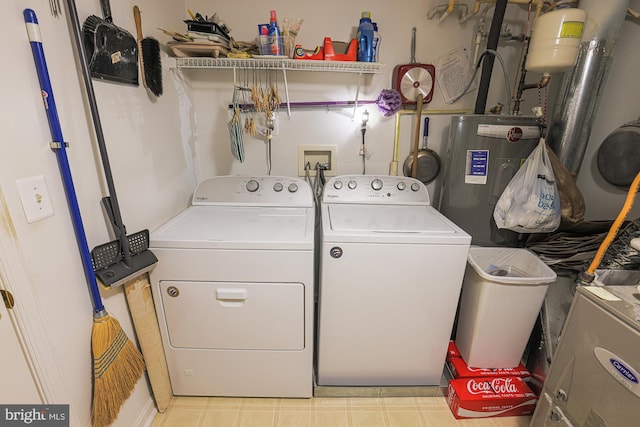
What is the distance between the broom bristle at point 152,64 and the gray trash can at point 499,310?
1.89 meters

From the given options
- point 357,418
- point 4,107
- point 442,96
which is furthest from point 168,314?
point 442,96

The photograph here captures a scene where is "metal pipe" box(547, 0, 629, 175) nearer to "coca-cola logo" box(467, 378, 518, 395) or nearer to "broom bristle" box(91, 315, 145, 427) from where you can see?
"coca-cola logo" box(467, 378, 518, 395)

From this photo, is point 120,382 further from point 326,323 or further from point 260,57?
point 260,57

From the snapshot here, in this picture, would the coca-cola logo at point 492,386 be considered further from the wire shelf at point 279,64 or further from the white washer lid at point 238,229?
the wire shelf at point 279,64

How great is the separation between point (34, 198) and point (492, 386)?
2129 mm

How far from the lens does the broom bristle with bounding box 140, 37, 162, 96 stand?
131 centimetres

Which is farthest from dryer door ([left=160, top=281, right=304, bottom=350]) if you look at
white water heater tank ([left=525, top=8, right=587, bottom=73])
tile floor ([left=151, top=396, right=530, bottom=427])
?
white water heater tank ([left=525, top=8, right=587, bottom=73])

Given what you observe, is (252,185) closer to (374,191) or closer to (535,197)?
(374,191)

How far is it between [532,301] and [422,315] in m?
0.58

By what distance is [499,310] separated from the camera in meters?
1.40

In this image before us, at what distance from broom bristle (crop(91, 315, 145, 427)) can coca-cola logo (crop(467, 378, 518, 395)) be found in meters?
1.66

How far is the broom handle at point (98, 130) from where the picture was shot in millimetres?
866

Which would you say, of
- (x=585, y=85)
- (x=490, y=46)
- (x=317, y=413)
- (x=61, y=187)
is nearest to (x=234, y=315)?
(x=317, y=413)

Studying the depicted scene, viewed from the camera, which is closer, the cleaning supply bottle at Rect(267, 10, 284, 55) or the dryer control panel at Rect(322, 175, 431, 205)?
the cleaning supply bottle at Rect(267, 10, 284, 55)
